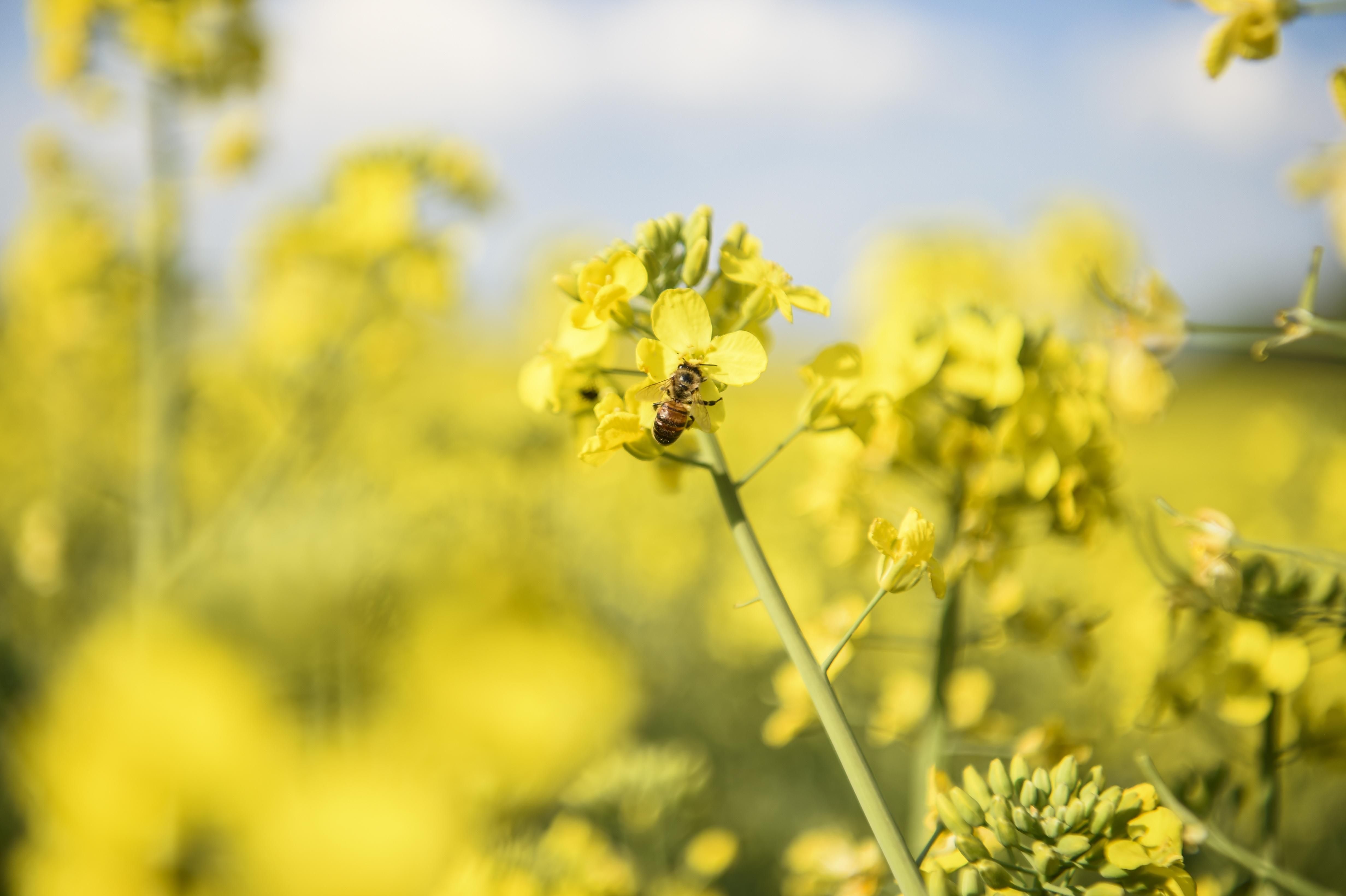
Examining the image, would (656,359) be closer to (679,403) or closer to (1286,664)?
(679,403)

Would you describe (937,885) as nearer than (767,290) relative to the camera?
Yes

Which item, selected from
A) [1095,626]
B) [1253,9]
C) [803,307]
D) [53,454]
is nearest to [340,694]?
[803,307]

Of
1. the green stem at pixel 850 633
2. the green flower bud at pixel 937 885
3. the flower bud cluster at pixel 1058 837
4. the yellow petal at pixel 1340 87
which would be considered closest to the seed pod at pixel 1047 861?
the flower bud cluster at pixel 1058 837

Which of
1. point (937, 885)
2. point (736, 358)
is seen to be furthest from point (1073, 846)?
point (736, 358)

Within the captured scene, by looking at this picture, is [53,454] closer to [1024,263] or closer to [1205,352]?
[1205,352]

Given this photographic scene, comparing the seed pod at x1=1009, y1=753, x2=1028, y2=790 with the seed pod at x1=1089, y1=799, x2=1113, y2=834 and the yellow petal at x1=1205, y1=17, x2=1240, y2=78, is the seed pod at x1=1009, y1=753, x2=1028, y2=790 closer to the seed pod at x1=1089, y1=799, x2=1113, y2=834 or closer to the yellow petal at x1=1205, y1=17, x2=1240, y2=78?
the seed pod at x1=1089, y1=799, x2=1113, y2=834

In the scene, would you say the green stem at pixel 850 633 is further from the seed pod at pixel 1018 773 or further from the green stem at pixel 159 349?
the green stem at pixel 159 349
